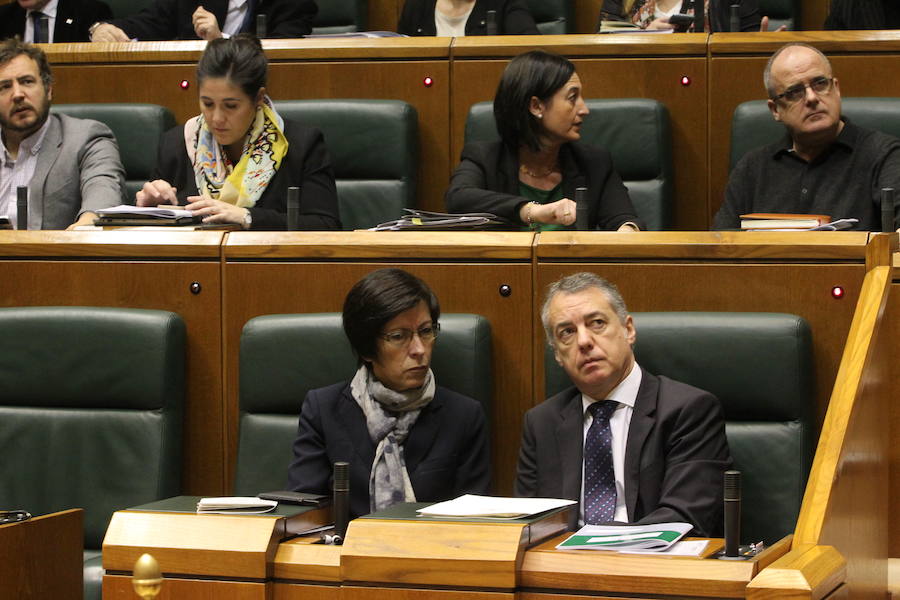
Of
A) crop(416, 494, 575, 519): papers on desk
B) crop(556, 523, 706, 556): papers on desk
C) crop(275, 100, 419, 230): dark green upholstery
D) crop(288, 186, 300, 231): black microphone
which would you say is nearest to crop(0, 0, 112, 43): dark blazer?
crop(275, 100, 419, 230): dark green upholstery

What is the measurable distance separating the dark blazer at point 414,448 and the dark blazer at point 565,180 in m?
0.45

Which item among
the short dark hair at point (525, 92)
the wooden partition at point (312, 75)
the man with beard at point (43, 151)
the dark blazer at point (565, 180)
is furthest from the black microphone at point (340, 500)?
the wooden partition at point (312, 75)

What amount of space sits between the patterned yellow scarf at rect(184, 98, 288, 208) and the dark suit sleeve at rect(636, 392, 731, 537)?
80 centimetres

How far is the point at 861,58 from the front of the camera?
6.91ft

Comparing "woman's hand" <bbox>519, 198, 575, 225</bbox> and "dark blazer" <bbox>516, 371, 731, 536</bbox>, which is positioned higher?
"woman's hand" <bbox>519, 198, 575, 225</bbox>

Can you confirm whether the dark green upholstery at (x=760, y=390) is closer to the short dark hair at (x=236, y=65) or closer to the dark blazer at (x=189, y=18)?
the short dark hair at (x=236, y=65)

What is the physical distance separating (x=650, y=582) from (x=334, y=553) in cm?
27

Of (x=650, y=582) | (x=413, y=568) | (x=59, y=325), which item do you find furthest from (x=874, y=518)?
(x=59, y=325)

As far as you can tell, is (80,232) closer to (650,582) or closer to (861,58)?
(650,582)

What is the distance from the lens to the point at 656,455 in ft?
4.53

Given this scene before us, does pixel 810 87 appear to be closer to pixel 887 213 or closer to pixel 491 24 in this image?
pixel 887 213

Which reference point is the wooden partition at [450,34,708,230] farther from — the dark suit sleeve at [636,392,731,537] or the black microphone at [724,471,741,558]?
the black microphone at [724,471,741,558]

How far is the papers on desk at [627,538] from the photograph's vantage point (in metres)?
1.09

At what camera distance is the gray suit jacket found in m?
2.02
